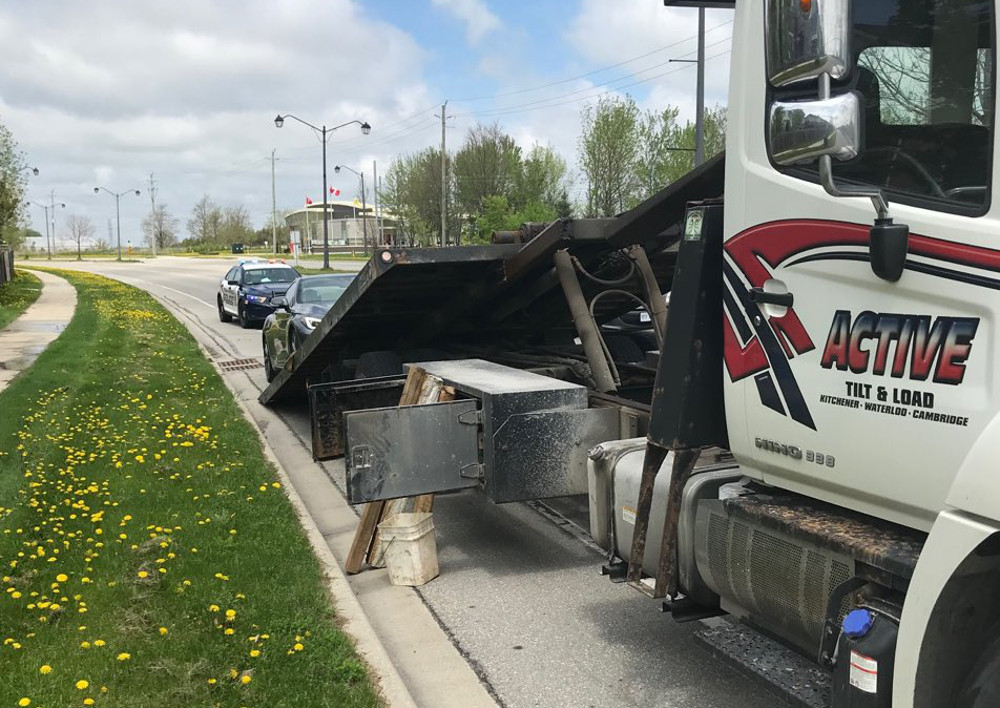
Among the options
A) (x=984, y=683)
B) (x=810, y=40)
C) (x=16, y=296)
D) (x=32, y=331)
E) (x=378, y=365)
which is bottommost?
(x=32, y=331)

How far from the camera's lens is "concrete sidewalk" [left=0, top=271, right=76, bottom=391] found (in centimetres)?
1329

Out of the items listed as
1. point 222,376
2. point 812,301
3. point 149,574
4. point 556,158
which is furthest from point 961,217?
point 556,158

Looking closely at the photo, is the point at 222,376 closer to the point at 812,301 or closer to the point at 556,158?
the point at 812,301

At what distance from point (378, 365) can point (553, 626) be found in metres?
3.36

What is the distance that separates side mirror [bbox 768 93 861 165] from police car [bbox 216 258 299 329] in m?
19.1

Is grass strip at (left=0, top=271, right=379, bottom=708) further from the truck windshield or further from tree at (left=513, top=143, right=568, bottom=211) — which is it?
tree at (left=513, top=143, right=568, bottom=211)

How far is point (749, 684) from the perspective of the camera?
390 centimetres

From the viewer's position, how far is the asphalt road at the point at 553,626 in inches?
151

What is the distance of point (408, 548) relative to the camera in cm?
509

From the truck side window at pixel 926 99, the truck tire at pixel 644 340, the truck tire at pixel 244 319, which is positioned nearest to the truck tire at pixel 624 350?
the truck tire at pixel 644 340

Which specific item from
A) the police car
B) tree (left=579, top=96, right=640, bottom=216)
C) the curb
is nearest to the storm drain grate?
the police car

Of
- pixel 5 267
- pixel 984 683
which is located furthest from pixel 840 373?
pixel 5 267

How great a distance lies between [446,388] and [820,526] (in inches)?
105

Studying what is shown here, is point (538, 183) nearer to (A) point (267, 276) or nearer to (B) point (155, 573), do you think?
(A) point (267, 276)
